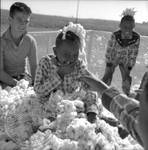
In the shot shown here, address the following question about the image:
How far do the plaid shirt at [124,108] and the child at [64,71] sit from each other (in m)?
0.72

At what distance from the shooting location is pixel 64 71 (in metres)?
2.13

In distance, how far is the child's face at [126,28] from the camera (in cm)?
337

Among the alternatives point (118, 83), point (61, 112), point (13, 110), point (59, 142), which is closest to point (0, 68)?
point (13, 110)

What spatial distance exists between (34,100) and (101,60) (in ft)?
6.31

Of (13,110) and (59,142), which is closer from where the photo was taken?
(59,142)

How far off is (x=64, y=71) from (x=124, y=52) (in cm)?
153

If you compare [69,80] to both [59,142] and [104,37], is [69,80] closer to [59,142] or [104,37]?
[59,142]

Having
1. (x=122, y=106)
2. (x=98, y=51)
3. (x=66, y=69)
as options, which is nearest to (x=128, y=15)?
(x=98, y=51)

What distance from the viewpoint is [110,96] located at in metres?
1.29

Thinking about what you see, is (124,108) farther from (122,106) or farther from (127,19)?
(127,19)

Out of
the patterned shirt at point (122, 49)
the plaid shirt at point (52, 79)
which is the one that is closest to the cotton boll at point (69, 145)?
the plaid shirt at point (52, 79)

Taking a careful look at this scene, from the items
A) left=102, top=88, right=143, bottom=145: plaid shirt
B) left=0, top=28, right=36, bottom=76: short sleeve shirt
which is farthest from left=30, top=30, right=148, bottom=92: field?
left=102, top=88, right=143, bottom=145: plaid shirt

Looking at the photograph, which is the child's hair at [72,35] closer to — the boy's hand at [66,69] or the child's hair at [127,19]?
the boy's hand at [66,69]

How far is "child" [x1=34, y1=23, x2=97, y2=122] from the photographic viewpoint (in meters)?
2.03
